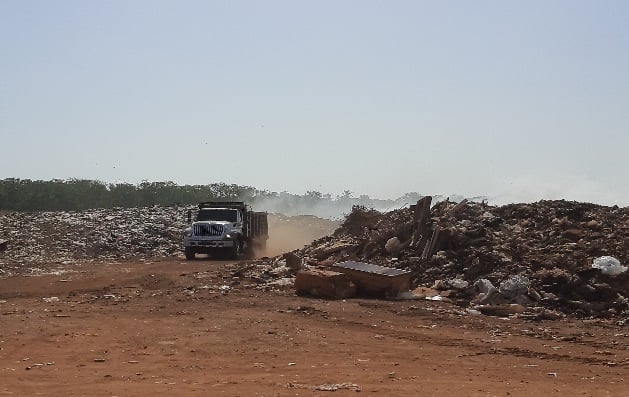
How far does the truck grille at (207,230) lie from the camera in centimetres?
2645

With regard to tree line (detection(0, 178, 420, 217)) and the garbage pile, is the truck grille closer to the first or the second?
the garbage pile

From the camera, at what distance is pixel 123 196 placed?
71.5 metres

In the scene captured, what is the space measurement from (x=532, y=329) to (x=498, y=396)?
198 inches

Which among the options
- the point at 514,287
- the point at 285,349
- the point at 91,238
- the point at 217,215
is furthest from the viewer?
the point at 91,238

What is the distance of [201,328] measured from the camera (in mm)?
10617

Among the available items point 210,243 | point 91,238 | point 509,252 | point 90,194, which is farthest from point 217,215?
point 90,194

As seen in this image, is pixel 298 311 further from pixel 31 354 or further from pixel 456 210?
pixel 456 210

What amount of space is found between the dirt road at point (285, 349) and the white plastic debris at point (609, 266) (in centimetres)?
222

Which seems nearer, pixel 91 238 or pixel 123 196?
pixel 91 238

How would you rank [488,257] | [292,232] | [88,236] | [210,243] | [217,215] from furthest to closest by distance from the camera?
[292,232]
[88,236]
[217,215]
[210,243]
[488,257]

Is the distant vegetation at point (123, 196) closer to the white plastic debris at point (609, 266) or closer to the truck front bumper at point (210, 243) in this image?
the truck front bumper at point (210, 243)

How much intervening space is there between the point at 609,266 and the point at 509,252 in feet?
7.66

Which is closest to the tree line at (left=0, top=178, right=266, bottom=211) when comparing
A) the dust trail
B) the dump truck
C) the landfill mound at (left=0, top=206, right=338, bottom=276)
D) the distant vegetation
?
the distant vegetation

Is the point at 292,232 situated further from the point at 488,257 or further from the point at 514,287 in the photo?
the point at 514,287
